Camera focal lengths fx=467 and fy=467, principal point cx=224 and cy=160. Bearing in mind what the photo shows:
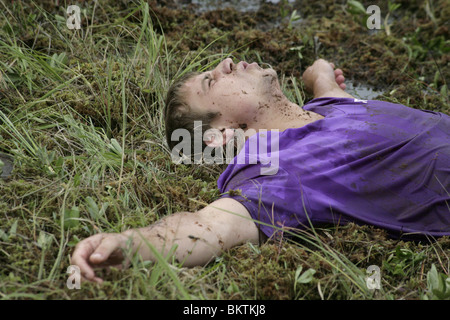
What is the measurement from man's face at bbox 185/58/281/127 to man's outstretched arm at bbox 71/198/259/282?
2.35 feet

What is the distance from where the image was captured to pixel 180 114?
3082 millimetres

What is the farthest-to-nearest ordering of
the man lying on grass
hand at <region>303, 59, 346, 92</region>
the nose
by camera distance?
hand at <region>303, 59, 346, 92</region>
the nose
the man lying on grass

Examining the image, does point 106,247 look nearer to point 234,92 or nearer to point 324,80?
point 234,92

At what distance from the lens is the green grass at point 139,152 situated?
2088mm

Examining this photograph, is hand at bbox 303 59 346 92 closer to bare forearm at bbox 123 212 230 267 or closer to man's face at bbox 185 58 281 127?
man's face at bbox 185 58 281 127

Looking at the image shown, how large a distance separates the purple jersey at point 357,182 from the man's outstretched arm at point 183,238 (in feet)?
0.35

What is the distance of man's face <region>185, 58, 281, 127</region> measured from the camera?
295cm

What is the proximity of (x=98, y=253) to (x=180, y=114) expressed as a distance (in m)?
1.37

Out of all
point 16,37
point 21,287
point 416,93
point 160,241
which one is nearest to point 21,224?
point 21,287

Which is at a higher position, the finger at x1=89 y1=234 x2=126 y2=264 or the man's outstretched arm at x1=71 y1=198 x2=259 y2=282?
the finger at x1=89 y1=234 x2=126 y2=264

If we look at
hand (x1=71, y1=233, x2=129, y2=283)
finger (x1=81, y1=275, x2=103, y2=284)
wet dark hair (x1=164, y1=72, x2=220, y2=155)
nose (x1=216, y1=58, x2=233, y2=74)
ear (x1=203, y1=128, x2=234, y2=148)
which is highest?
nose (x1=216, y1=58, x2=233, y2=74)

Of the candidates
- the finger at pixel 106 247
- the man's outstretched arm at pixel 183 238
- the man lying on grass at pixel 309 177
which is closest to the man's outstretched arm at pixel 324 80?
the man lying on grass at pixel 309 177

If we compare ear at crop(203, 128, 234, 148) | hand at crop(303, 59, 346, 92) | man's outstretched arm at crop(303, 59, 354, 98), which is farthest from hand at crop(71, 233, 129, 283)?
hand at crop(303, 59, 346, 92)

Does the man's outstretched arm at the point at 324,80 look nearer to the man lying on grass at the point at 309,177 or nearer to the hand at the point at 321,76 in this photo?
the hand at the point at 321,76
